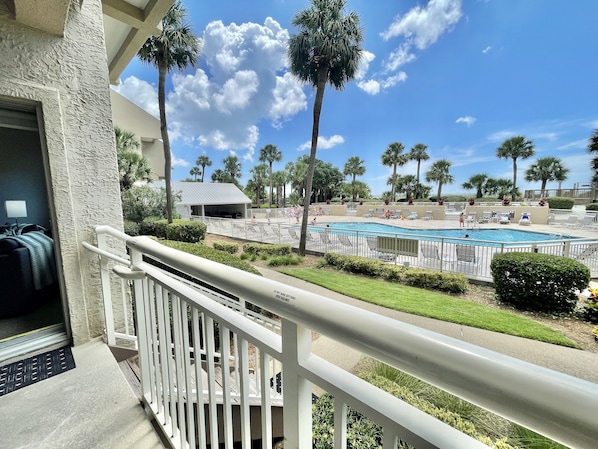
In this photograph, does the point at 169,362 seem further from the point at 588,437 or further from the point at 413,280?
the point at 413,280

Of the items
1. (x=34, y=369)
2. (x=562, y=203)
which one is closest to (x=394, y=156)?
(x=562, y=203)

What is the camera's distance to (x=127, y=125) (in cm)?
2266

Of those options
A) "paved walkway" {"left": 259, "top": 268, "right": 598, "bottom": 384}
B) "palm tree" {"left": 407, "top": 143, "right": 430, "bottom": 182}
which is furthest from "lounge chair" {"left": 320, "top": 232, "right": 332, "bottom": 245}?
"palm tree" {"left": 407, "top": 143, "right": 430, "bottom": 182}

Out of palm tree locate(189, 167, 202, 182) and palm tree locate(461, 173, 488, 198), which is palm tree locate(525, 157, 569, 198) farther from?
palm tree locate(189, 167, 202, 182)

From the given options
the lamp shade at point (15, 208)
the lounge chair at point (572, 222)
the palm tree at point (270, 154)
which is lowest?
the lounge chair at point (572, 222)

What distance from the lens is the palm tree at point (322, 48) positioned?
11.4 m

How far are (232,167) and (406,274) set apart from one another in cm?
5027

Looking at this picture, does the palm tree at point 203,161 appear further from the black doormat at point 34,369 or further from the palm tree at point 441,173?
the black doormat at point 34,369

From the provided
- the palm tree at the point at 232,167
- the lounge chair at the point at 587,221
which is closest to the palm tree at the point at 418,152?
the lounge chair at the point at 587,221

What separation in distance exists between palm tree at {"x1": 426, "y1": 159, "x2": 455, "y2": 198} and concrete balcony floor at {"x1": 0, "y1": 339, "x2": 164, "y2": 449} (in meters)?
46.7

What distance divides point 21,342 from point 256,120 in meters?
55.1

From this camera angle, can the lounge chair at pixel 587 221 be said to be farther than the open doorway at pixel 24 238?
Yes

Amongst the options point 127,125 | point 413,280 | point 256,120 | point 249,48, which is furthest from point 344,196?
point 413,280

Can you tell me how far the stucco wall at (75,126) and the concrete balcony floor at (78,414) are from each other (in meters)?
0.69
